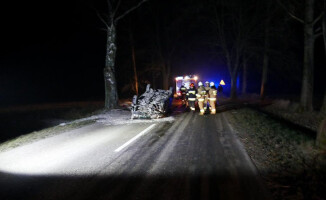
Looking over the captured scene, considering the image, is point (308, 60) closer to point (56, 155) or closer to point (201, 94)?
point (201, 94)

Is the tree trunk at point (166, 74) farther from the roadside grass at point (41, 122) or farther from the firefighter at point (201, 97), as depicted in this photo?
the firefighter at point (201, 97)

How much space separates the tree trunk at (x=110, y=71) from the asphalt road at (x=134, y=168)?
9012mm

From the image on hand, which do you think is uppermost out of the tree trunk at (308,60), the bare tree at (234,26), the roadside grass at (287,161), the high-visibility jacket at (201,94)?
the bare tree at (234,26)

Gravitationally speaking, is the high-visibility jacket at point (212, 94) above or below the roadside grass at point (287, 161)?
above

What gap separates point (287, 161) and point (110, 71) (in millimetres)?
14386

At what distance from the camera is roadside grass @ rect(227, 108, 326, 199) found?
4492mm

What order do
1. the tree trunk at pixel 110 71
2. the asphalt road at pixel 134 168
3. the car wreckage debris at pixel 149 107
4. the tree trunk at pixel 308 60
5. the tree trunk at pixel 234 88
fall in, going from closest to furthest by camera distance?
the asphalt road at pixel 134 168, the car wreckage debris at pixel 149 107, the tree trunk at pixel 308 60, the tree trunk at pixel 110 71, the tree trunk at pixel 234 88

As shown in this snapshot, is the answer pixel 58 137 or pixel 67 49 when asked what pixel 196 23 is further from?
pixel 67 49

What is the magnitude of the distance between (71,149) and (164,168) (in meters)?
3.57

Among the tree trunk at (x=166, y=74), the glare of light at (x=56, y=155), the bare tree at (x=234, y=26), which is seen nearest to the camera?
the glare of light at (x=56, y=155)

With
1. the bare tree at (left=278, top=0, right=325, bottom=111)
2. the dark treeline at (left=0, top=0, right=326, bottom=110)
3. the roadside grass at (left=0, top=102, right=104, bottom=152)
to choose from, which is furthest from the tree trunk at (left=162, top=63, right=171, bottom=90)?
the bare tree at (left=278, top=0, right=325, bottom=111)

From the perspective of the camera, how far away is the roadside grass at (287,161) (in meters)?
4.49

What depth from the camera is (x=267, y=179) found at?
4.96 meters

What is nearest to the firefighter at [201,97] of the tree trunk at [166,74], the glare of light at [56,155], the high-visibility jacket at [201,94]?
the high-visibility jacket at [201,94]
